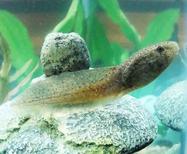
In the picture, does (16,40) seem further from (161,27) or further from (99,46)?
(161,27)

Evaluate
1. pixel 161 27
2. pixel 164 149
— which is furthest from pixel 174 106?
pixel 161 27

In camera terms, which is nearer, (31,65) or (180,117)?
(180,117)

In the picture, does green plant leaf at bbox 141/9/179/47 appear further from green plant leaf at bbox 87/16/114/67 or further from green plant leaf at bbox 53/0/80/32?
green plant leaf at bbox 53/0/80/32

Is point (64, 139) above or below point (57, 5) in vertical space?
below

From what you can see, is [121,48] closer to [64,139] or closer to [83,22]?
[83,22]

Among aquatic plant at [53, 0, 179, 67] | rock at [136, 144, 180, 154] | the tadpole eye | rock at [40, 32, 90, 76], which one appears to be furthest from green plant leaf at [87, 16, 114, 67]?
the tadpole eye

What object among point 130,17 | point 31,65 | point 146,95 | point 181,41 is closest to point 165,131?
point 146,95
